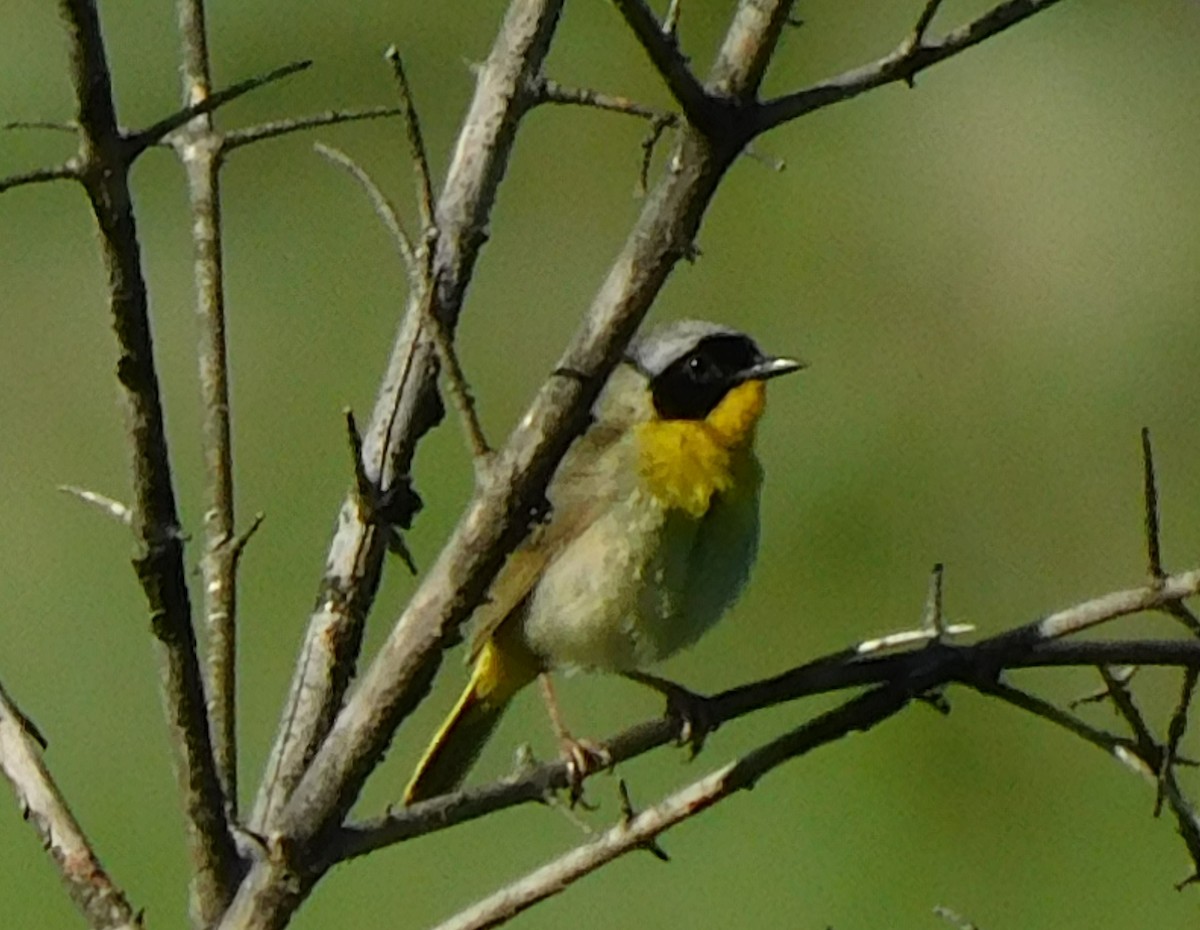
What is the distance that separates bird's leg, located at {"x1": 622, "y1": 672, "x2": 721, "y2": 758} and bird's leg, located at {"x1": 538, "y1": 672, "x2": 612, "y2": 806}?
83 mm

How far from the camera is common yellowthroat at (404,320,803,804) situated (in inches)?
108

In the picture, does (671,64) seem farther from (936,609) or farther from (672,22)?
(936,609)

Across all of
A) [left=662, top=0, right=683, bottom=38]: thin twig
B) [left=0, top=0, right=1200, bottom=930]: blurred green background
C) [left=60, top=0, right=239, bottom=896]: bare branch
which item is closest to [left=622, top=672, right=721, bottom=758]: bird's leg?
[left=60, top=0, right=239, bottom=896]: bare branch

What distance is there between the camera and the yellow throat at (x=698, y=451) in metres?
2.77

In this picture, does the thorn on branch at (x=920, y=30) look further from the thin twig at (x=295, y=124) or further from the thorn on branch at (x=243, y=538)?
the thorn on branch at (x=243, y=538)

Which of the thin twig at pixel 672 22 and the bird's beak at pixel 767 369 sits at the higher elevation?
the thin twig at pixel 672 22

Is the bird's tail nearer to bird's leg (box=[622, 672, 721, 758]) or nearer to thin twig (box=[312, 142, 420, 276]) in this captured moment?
bird's leg (box=[622, 672, 721, 758])

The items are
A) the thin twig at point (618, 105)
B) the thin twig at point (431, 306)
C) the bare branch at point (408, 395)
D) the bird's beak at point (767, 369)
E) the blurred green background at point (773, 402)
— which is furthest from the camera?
the blurred green background at point (773, 402)

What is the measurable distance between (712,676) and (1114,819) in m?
0.96

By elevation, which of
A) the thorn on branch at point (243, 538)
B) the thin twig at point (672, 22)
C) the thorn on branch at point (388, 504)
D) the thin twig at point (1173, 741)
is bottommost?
the thin twig at point (1173, 741)

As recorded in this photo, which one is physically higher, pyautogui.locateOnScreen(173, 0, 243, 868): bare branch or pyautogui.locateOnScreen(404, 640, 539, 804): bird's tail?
pyautogui.locateOnScreen(173, 0, 243, 868): bare branch

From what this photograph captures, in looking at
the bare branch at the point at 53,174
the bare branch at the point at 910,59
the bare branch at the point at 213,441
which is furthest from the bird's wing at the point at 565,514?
the bare branch at the point at 53,174

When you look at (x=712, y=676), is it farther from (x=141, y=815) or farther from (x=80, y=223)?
(x=80, y=223)

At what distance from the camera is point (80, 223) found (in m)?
6.59
